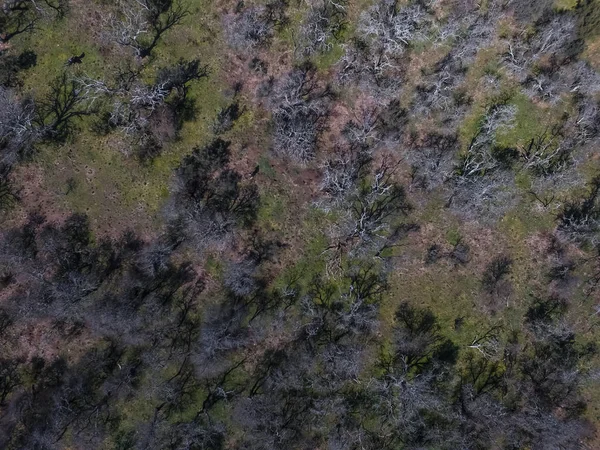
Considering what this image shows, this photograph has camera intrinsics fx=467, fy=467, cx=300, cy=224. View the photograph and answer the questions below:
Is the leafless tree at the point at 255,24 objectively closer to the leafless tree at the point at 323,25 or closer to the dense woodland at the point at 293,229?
the dense woodland at the point at 293,229

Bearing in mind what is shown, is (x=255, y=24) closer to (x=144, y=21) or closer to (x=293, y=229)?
(x=144, y=21)

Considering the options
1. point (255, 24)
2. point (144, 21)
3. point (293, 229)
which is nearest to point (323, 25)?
point (255, 24)

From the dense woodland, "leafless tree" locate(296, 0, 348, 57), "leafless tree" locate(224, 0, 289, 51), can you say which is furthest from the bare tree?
"leafless tree" locate(296, 0, 348, 57)

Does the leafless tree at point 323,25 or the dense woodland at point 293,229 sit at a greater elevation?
the leafless tree at point 323,25

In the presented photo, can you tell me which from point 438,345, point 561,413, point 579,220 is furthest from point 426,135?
point 561,413

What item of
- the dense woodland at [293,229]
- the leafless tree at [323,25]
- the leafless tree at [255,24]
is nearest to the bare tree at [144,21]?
the dense woodland at [293,229]

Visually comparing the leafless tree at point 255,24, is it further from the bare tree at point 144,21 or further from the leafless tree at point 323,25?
the bare tree at point 144,21

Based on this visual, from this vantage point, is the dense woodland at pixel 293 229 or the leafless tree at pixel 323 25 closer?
the leafless tree at pixel 323 25

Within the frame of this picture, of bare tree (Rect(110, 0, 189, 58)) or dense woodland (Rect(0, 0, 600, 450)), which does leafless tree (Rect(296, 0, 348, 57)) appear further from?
bare tree (Rect(110, 0, 189, 58))
